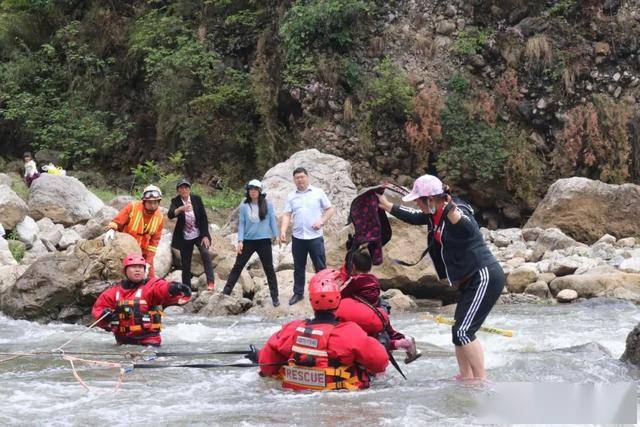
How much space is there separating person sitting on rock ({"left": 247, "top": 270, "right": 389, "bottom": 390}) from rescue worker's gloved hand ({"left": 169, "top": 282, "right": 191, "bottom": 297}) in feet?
5.20

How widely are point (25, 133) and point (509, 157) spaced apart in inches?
535

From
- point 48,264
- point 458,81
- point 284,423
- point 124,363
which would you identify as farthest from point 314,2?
point 284,423

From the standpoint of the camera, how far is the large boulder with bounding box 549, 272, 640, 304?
11008mm

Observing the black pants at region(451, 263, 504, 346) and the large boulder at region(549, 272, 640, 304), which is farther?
the large boulder at region(549, 272, 640, 304)

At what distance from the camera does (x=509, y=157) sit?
1823 cm

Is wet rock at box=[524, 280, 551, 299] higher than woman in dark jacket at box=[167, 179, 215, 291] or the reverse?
the reverse

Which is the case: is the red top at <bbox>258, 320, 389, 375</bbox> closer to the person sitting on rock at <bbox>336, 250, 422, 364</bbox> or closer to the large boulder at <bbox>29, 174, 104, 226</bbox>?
the person sitting on rock at <bbox>336, 250, 422, 364</bbox>

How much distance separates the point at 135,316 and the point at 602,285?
658cm

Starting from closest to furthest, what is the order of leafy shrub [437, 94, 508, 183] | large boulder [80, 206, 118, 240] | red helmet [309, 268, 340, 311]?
red helmet [309, 268, 340, 311]
large boulder [80, 206, 118, 240]
leafy shrub [437, 94, 508, 183]

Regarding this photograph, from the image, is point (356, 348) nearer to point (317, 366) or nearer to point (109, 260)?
point (317, 366)

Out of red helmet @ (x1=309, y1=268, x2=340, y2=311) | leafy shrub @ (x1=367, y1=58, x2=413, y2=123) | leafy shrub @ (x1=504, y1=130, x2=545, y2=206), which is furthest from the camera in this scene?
leafy shrub @ (x1=367, y1=58, x2=413, y2=123)

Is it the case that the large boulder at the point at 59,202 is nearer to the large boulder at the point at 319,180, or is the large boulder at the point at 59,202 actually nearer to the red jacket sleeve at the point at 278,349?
the large boulder at the point at 319,180

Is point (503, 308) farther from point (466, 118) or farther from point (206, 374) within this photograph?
point (466, 118)

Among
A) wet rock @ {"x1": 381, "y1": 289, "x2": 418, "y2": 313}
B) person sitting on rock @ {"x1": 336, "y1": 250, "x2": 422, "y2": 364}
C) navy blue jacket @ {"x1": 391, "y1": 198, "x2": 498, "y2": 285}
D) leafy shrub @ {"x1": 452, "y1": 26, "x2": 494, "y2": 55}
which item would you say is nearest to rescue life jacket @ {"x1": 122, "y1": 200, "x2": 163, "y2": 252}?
wet rock @ {"x1": 381, "y1": 289, "x2": 418, "y2": 313}
